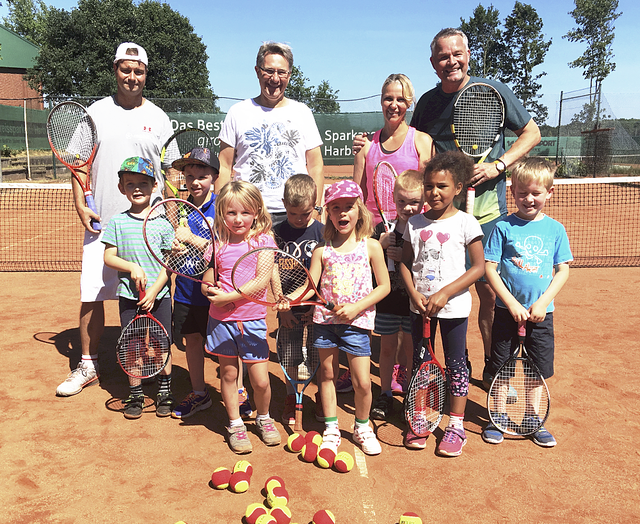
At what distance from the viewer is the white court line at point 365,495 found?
8.46 ft

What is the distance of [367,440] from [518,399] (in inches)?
42.4

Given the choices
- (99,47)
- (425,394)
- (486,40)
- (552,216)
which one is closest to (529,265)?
(425,394)

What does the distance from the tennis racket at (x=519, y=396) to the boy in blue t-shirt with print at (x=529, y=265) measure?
65mm

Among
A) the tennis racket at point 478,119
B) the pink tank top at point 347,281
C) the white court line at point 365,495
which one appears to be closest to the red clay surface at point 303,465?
the white court line at point 365,495

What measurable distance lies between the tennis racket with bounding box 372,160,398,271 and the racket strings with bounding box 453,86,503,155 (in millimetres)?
630

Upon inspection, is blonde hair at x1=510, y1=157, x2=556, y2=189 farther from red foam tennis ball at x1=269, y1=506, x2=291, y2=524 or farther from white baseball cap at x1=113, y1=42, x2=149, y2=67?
white baseball cap at x1=113, y1=42, x2=149, y2=67

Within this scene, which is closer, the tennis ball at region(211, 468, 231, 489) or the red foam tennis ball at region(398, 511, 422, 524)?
the red foam tennis ball at region(398, 511, 422, 524)

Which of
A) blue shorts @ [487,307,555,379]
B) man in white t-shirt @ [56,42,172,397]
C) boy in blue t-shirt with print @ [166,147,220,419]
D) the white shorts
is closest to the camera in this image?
blue shorts @ [487,307,555,379]

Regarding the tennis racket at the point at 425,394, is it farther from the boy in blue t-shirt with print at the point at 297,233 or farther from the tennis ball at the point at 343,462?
the boy in blue t-shirt with print at the point at 297,233

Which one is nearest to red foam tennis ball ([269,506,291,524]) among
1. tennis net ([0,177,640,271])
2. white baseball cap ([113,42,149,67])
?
white baseball cap ([113,42,149,67])

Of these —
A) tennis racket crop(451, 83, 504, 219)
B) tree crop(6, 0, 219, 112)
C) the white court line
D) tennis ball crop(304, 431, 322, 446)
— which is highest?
tree crop(6, 0, 219, 112)

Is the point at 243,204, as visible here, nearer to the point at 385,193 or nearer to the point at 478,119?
the point at 385,193

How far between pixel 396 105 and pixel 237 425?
221 centimetres

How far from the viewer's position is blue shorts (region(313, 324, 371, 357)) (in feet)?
10.0
